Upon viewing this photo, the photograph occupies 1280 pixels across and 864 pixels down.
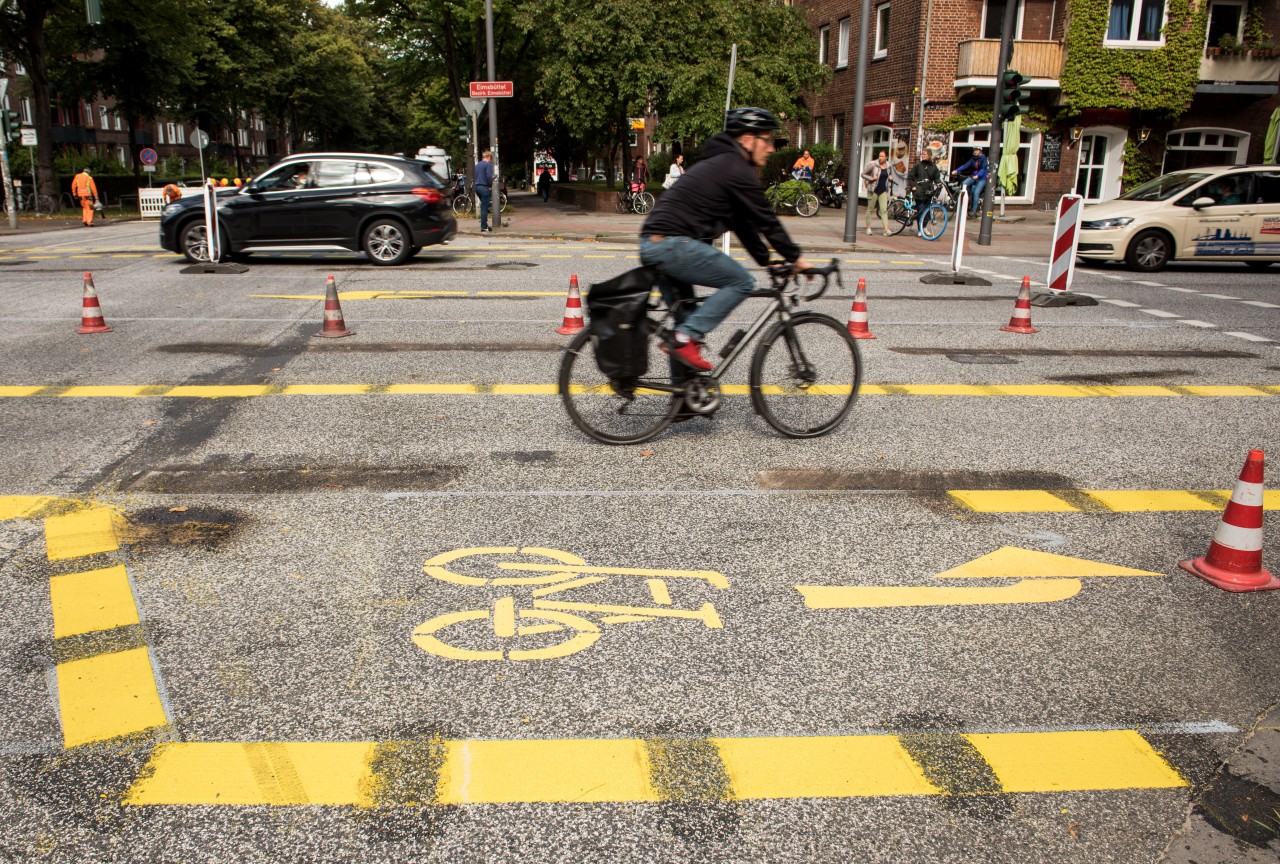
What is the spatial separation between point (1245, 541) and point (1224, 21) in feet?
119

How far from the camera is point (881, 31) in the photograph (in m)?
35.2

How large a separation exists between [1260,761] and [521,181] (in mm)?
79409

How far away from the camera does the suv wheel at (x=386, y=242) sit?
16.3 m

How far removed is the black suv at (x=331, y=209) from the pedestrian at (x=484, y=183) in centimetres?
787

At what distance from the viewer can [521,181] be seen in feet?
259

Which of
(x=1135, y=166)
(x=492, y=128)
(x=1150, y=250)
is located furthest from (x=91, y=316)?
(x=1135, y=166)

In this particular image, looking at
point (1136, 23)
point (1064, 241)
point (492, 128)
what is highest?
point (1136, 23)

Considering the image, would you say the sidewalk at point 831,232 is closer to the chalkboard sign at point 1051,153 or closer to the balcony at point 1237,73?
the chalkboard sign at point 1051,153

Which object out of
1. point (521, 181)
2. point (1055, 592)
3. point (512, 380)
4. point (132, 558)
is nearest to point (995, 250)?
point (512, 380)

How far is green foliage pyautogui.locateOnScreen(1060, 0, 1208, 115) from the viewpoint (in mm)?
31719

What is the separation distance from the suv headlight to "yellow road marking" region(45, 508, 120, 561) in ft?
56.0

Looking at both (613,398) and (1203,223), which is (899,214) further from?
(613,398)

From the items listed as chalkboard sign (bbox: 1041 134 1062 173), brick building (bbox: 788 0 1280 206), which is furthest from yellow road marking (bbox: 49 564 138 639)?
chalkboard sign (bbox: 1041 134 1062 173)

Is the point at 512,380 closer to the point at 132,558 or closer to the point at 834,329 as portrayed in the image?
the point at 834,329
